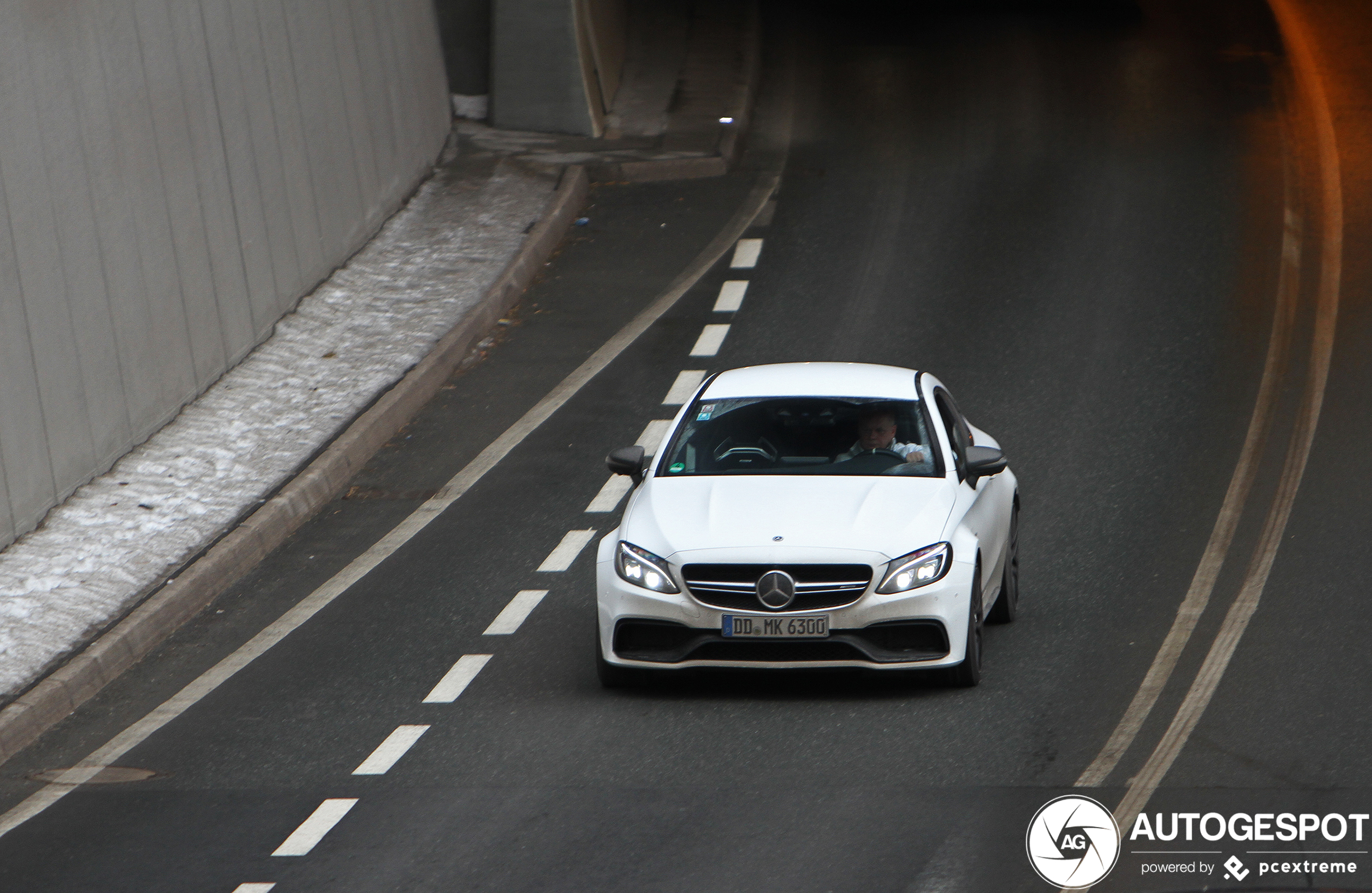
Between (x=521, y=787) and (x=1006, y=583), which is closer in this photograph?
(x=521, y=787)

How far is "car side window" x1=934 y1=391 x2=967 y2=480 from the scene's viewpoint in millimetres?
10445

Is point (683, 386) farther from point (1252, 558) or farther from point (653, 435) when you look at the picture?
point (1252, 558)

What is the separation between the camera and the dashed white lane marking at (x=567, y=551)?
12258mm

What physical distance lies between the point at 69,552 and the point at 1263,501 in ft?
25.7

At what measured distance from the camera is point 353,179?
63.3 ft

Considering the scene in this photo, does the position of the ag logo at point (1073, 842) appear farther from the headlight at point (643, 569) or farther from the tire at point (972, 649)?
the headlight at point (643, 569)

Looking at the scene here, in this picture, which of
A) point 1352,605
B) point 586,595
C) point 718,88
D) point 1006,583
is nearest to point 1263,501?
point 1352,605

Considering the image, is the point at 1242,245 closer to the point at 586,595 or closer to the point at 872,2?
the point at 586,595

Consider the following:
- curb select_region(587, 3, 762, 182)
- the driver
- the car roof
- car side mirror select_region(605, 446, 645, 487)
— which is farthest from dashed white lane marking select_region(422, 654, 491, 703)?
curb select_region(587, 3, 762, 182)

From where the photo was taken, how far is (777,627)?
9.38 meters

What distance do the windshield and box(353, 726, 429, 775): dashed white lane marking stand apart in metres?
2.00

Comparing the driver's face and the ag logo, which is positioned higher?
the driver's face

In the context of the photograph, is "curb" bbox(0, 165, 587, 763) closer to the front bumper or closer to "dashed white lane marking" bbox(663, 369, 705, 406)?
"dashed white lane marking" bbox(663, 369, 705, 406)

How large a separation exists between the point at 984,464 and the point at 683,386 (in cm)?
580
